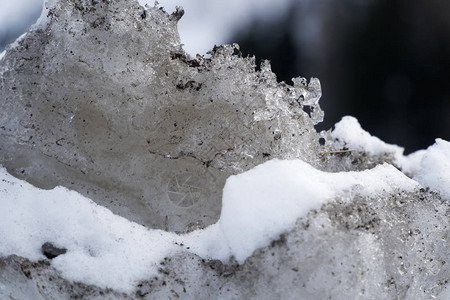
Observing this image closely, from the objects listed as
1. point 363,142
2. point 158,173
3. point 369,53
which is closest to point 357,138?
point 363,142

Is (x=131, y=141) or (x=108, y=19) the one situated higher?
(x=108, y=19)

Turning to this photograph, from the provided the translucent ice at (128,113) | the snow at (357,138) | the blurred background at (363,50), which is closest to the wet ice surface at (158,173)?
the translucent ice at (128,113)

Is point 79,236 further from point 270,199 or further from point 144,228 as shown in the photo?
point 270,199

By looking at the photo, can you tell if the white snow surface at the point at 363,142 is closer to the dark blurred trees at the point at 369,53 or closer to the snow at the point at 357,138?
the snow at the point at 357,138

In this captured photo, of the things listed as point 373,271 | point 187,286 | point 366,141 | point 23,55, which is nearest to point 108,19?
point 23,55

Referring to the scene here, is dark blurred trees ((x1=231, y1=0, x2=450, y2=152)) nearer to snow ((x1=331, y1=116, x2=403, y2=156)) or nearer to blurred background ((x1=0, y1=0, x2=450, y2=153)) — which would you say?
blurred background ((x1=0, y1=0, x2=450, y2=153))

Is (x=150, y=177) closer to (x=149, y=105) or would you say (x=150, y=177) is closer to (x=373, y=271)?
(x=149, y=105)
